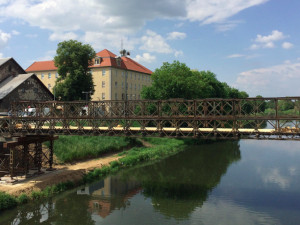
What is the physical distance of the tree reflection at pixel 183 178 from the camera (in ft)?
73.5

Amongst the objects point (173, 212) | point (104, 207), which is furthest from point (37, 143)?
point (173, 212)

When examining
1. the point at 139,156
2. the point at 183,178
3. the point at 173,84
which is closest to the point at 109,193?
the point at 183,178

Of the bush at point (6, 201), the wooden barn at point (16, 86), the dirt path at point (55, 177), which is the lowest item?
the bush at point (6, 201)

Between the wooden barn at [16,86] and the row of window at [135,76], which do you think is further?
the row of window at [135,76]

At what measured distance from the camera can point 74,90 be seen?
54500 mm

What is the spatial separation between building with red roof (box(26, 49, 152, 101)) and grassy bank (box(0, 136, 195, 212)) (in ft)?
81.4

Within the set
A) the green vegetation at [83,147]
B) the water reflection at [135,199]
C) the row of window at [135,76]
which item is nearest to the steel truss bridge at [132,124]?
the green vegetation at [83,147]

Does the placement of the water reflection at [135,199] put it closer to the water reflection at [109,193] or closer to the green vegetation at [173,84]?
the water reflection at [109,193]

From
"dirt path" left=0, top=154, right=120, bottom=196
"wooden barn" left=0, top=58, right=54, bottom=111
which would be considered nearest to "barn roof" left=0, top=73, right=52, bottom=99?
"wooden barn" left=0, top=58, right=54, bottom=111

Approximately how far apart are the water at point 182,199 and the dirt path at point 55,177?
5.59ft

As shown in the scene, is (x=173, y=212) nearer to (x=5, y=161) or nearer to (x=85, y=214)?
(x=85, y=214)

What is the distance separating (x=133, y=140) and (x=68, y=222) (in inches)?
1163

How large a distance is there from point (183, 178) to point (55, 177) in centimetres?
1318

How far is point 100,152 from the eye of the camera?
127 feet
